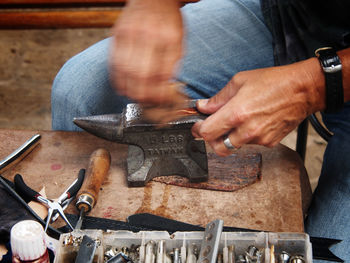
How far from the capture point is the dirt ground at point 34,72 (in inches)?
97.6

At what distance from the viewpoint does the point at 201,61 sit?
1257mm

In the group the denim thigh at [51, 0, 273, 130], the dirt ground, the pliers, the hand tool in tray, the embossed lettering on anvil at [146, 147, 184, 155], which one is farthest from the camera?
the dirt ground

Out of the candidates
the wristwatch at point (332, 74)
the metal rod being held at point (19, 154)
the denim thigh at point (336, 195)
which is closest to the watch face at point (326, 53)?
the wristwatch at point (332, 74)

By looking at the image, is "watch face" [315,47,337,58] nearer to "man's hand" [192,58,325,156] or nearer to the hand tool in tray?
"man's hand" [192,58,325,156]

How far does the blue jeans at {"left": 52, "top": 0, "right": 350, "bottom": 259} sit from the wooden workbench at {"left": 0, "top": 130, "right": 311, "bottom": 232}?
12 centimetres

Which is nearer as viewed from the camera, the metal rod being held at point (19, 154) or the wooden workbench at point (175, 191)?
the wooden workbench at point (175, 191)

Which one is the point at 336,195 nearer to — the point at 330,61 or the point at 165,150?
the point at 330,61

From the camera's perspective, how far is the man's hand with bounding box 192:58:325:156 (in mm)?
964

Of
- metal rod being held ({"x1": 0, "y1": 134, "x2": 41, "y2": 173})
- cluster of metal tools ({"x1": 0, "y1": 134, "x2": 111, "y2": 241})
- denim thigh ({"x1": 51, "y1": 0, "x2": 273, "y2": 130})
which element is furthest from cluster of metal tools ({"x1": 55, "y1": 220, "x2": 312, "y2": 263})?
denim thigh ({"x1": 51, "y1": 0, "x2": 273, "y2": 130})

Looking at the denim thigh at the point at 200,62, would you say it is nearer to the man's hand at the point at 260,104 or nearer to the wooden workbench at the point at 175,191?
the wooden workbench at the point at 175,191

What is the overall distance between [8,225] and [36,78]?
6.63 ft

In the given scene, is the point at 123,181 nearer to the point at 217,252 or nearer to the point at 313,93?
the point at 217,252

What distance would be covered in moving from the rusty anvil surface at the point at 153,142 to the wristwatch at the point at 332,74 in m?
0.29

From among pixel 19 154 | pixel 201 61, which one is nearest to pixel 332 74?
pixel 201 61
